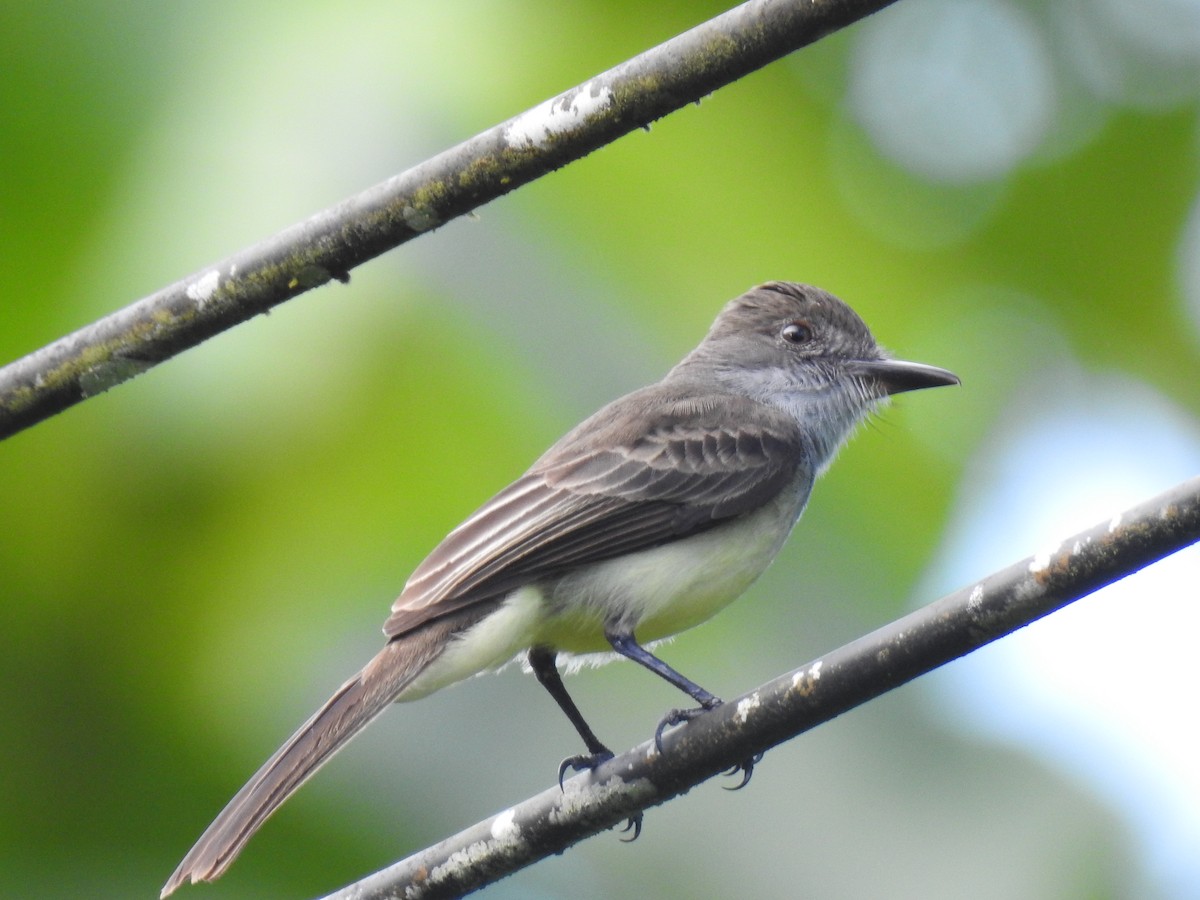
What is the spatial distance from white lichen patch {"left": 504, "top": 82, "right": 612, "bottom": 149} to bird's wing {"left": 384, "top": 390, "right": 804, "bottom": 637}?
1604mm

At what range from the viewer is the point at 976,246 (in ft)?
26.4

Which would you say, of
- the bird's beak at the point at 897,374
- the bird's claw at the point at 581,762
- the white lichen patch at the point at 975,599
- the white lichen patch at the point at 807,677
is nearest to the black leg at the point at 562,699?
the bird's claw at the point at 581,762

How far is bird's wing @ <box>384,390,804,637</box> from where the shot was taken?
13.7 feet

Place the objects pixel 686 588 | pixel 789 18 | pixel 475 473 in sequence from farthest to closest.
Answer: pixel 475 473
pixel 686 588
pixel 789 18

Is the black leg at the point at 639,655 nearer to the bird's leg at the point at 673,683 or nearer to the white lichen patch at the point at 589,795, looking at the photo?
the bird's leg at the point at 673,683

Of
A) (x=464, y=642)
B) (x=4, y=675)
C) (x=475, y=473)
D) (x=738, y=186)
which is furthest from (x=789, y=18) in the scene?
(x=4, y=675)

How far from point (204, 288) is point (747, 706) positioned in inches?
51.0

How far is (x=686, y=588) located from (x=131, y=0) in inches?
213

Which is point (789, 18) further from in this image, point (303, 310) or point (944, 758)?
point (944, 758)

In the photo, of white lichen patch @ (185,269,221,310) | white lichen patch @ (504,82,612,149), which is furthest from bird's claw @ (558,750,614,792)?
white lichen patch @ (504,82,612,149)

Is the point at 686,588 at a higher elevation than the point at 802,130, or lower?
lower

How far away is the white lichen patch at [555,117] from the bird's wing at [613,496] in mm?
1604

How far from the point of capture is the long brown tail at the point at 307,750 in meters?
3.36

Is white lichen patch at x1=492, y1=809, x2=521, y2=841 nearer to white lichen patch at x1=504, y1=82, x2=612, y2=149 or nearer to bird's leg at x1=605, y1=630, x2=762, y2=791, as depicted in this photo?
bird's leg at x1=605, y1=630, x2=762, y2=791
